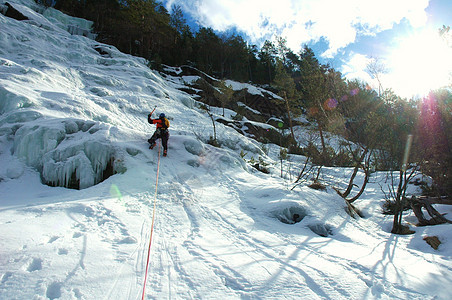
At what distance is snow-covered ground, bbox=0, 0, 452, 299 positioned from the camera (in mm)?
2154

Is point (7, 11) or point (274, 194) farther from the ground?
point (7, 11)

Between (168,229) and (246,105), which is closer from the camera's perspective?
(168,229)

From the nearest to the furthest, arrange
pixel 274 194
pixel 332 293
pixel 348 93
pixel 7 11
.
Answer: pixel 332 293 < pixel 274 194 < pixel 348 93 < pixel 7 11

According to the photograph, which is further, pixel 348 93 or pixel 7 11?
pixel 7 11

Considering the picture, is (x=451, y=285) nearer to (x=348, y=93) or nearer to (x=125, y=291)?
(x=125, y=291)

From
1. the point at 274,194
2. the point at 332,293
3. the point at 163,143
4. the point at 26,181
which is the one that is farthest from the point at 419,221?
the point at 26,181

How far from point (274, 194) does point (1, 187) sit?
21.4ft

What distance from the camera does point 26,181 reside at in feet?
15.4

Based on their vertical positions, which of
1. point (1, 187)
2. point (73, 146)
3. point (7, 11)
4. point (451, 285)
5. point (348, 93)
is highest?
point (7, 11)

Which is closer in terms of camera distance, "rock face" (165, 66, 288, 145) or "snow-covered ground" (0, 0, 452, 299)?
"snow-covered ground" (0, 0, 452, 299)

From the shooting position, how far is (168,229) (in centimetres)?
351

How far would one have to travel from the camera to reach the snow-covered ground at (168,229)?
2154 mm

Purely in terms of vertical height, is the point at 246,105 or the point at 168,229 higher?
the point at 246,105

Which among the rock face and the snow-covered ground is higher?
the rock face
